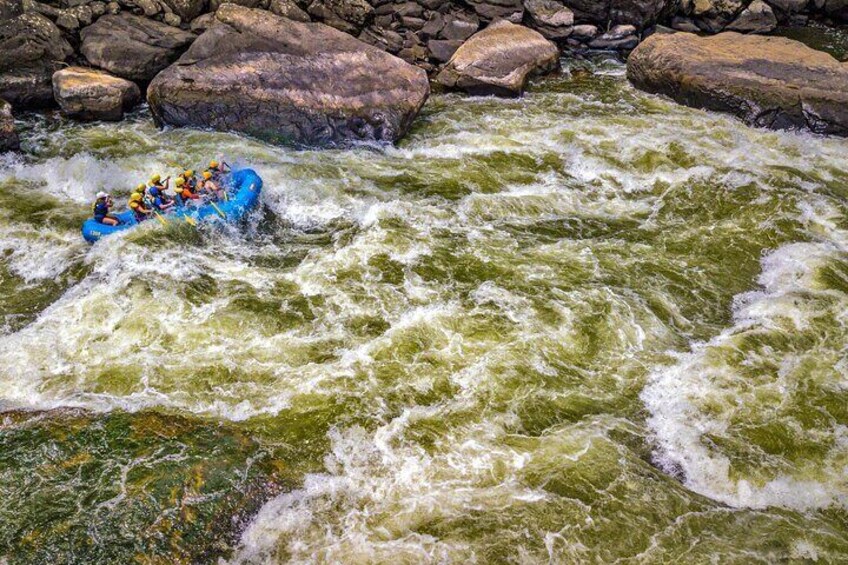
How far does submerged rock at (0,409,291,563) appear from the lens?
4.18m

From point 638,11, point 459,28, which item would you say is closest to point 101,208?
point 459,28

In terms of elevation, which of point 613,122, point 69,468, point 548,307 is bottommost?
point 69,468

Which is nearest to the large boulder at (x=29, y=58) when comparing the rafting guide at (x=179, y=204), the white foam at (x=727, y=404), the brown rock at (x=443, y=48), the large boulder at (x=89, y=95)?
the large boulder at (x=89, y=95)

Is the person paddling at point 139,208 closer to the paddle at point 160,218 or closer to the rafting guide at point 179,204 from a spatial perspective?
the rafting guide at point 179,204

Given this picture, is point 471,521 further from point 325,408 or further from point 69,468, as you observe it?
point 69,468

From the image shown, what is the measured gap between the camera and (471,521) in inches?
173

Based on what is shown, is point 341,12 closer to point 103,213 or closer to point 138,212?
point 138,212

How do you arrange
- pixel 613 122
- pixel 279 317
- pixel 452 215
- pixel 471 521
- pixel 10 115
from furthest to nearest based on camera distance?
pixel 613 122 → pixel 10 115 → pixel 452 215 → pixel 279 317 → pixel 471 521

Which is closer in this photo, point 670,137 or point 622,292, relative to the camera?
point 622,292

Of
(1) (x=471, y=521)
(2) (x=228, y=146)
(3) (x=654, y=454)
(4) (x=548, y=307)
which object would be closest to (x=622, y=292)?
(4) (x=548, y=307)

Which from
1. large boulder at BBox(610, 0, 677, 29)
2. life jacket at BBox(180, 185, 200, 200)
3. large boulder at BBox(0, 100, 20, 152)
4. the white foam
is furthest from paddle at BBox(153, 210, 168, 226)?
large boulder at BBox(610, 0, 677, 29)

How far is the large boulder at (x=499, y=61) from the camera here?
37.5ft

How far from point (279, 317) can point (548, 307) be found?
2.92 meters

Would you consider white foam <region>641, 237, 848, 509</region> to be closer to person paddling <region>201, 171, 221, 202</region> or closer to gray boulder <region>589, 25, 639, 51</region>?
person paddling <region>201, 171, 221, 202</region>
